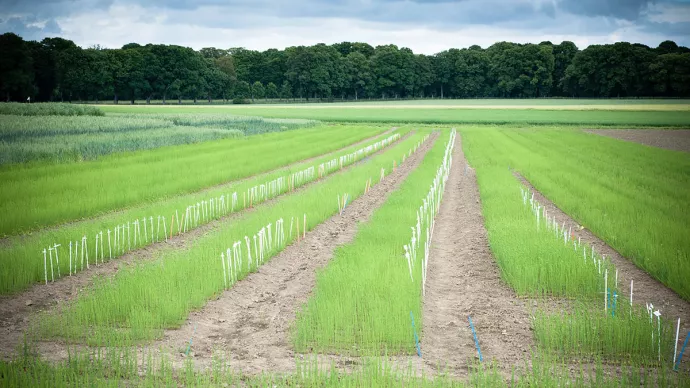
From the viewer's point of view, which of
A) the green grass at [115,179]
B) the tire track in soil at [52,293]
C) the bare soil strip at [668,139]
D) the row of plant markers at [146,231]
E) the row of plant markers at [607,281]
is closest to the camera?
the row of plant markers at [607,281]

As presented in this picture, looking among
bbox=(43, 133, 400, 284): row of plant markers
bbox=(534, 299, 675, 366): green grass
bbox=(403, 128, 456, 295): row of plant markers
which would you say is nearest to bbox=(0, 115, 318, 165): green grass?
bbox=(43, 133, 400, 284): row of plant markers

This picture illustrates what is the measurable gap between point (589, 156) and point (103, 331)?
26.8 meters

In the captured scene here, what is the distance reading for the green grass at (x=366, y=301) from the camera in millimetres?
6965

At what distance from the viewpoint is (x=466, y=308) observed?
8.42 m

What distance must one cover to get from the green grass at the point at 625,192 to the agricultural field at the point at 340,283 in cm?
9

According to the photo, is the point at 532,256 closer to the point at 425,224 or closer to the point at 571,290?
the point at 571,290

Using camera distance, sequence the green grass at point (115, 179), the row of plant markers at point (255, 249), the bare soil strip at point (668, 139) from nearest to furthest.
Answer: the row of plant markers at point (255, 249), the green grass at point (115, 179), the bare soil strip at point (668, 139)

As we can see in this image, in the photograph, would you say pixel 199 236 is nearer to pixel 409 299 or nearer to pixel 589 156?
pixel 409 299

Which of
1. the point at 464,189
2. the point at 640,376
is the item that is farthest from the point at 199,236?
the point at 464,189

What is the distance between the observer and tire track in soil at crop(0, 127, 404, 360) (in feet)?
23.9

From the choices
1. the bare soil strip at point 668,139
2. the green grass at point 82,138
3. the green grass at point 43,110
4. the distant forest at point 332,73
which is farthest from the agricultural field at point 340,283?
the distant forest at point 332,73

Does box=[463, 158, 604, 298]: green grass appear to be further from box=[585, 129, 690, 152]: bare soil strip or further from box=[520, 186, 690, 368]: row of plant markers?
box=[585, 129, 690, 152]: bare soil strip

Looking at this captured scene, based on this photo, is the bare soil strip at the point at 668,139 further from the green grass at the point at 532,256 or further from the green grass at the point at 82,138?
the green grass at the point at 82,138

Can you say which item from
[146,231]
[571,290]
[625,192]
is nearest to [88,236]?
[146,231]
